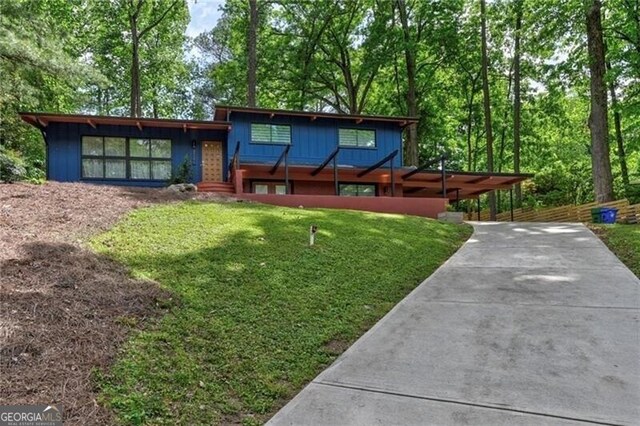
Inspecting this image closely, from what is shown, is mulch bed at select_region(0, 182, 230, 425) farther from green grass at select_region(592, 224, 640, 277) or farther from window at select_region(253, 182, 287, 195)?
window at select_region(253, 182, 287, 195)

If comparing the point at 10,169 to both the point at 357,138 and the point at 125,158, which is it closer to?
the point at 125,158

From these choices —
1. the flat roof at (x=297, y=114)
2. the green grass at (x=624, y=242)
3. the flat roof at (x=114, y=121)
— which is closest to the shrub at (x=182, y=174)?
the flat roof at (x=114, y=121)

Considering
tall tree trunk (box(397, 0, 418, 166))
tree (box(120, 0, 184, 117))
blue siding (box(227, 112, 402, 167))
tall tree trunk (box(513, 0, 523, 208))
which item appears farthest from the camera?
tree (box(120, 0, 184, 117))

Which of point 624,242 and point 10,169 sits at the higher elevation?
point 10,169

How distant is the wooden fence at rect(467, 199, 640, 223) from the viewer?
11852mm

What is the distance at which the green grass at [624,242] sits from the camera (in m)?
6.68

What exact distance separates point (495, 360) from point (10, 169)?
979 centimetres

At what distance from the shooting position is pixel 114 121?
46.5 ft

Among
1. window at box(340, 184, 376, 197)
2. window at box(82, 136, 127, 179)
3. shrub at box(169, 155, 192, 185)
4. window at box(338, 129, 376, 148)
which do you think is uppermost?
window at box(338, 129, 376, 148)

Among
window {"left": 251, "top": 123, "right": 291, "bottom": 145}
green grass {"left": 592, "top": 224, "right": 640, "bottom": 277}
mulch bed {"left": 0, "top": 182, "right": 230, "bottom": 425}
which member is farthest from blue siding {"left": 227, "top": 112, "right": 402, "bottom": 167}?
mulch bed {"left": 0, "top": 182, "right": 230, "bottom": 425}

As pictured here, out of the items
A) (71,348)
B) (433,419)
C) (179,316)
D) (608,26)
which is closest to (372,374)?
(433,419)

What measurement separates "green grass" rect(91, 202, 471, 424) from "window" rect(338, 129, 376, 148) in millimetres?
8056

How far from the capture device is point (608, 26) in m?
14.9

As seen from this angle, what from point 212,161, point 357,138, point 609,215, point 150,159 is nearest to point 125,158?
point 150,159
